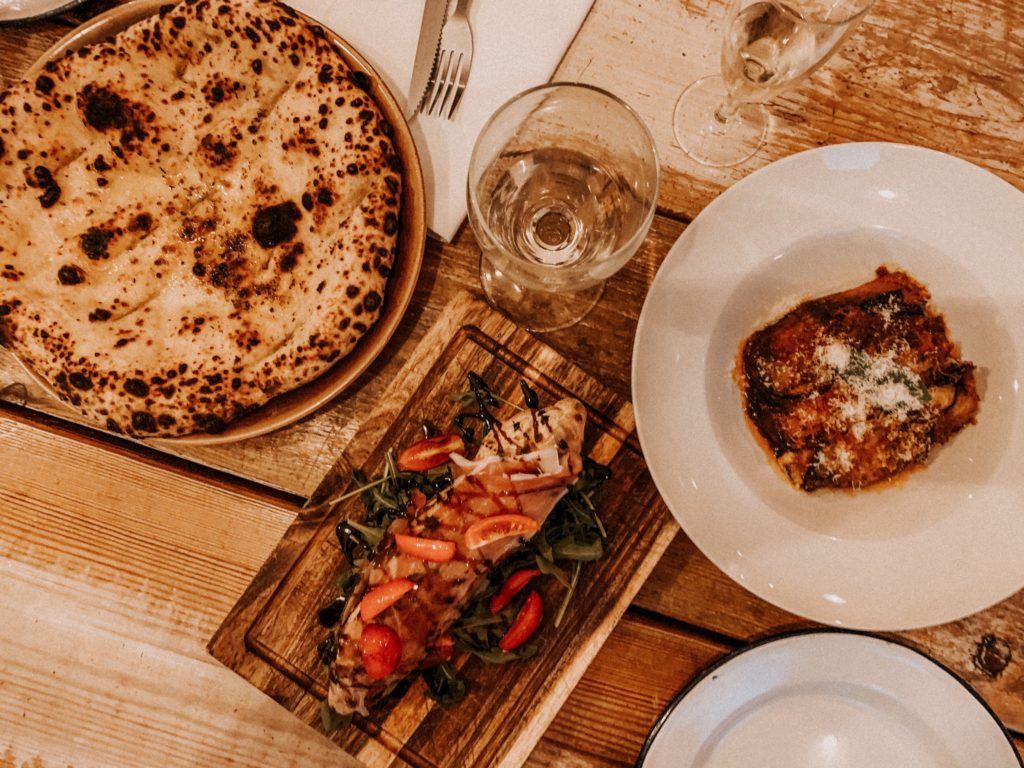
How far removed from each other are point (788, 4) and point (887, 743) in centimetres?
157

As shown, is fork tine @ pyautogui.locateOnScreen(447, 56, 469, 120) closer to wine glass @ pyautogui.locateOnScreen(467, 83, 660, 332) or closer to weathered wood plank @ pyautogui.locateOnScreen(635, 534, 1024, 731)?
wine glass @ pyautogui.locateOnScreen(467, 83, 660, 332)

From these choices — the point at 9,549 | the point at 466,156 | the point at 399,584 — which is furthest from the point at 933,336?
the point at 9,549

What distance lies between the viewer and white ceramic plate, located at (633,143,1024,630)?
1.35m

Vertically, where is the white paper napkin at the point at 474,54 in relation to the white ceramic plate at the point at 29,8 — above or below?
above

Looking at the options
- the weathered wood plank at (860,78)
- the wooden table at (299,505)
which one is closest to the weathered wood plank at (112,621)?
the wooden table at (299,505)

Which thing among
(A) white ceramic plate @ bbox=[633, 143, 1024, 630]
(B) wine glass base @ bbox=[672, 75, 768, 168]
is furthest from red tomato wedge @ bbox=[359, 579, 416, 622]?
(B) wine glass base @ bbox=[672, 75, 768, 168]

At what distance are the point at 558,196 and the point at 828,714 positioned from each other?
4.26ft

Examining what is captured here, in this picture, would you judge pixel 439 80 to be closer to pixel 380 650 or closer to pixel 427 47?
Answer: pixel 427 47

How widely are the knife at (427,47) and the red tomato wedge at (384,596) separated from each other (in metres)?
1.00

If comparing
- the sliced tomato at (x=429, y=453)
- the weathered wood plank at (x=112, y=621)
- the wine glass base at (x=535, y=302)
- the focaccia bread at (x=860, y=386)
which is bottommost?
the weathered wood plank at (x=112, y=621)

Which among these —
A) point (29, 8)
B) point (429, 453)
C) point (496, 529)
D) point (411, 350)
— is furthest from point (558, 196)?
point (29, 8)

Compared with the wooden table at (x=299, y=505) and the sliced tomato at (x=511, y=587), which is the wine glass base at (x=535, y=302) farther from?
the sliced tomato at (x=511, y=587)

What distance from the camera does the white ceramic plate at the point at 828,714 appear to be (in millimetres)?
1468

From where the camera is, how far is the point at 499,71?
153 cm
